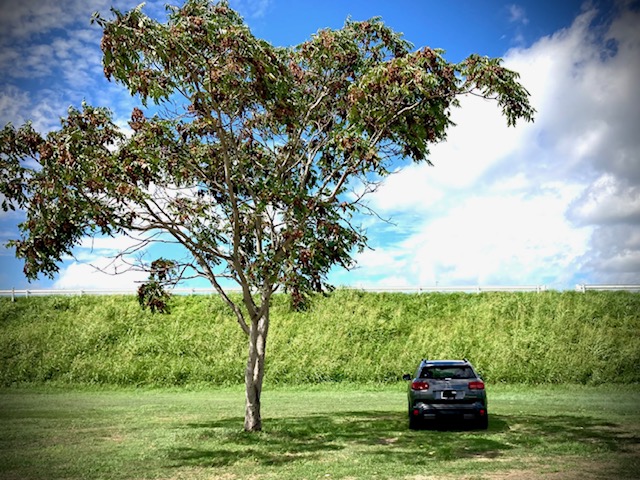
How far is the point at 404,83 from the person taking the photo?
1365 centimetres

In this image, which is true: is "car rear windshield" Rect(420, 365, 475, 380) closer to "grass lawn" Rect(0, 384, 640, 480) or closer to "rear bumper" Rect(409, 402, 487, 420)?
"rear bumper" Rect(409, 402, 487, 420)

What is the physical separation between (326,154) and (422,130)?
3.26 metres

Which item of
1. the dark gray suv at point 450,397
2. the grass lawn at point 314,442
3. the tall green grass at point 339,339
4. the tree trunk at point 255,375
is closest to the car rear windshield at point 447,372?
the dark gray suv at point 450,397

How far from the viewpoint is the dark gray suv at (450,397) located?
1492 cm

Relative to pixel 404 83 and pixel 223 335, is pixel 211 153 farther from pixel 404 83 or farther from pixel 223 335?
pixel 223 335

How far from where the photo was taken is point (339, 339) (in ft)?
116

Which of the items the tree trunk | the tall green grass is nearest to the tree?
the tree trunk

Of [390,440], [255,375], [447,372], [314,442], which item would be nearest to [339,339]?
[255,375]

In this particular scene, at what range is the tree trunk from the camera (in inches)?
631

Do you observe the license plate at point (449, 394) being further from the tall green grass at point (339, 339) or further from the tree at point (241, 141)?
the tall green grass at point (339, 339)

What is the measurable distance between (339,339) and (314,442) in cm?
2113

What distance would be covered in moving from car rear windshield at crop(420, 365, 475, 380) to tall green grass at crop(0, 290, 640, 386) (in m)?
16.9

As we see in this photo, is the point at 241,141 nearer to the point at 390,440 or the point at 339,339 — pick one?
the point at 390,440

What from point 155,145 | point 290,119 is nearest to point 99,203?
point 155,145
